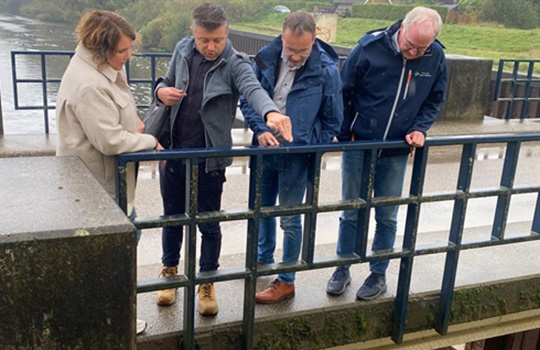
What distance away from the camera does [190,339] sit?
2.81 meters

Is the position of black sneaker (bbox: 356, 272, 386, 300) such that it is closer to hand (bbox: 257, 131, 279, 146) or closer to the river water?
hand (bbox: 257, 131, 279, 146)

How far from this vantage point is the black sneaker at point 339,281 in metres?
3.40

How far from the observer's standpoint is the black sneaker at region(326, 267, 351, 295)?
3.40 metres

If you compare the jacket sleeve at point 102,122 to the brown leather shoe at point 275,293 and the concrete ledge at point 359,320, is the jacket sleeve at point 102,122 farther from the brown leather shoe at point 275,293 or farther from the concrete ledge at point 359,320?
the brown leather shoe at point 275,293

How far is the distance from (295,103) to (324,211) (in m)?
0.61

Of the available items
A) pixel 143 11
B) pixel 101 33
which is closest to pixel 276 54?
pixel 101 33

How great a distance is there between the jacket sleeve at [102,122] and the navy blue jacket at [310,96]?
0.81 metres

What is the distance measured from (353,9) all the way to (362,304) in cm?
4498

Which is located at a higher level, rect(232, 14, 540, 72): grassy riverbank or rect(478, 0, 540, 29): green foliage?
rect(478, 0, 540, 29): green foliage

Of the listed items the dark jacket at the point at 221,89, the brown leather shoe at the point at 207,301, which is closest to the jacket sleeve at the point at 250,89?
the dark jacket at the point at 221,89

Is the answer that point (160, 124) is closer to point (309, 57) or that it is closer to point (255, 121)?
point (255, 121)

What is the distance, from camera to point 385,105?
3.32m

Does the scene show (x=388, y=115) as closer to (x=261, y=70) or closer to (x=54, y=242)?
(x=261, y=70)

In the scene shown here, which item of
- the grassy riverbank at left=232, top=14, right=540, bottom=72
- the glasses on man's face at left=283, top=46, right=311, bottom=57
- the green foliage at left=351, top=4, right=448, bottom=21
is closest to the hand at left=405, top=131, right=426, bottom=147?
the glasses on man's face at left=283, top=46, right=311, bottom=57
